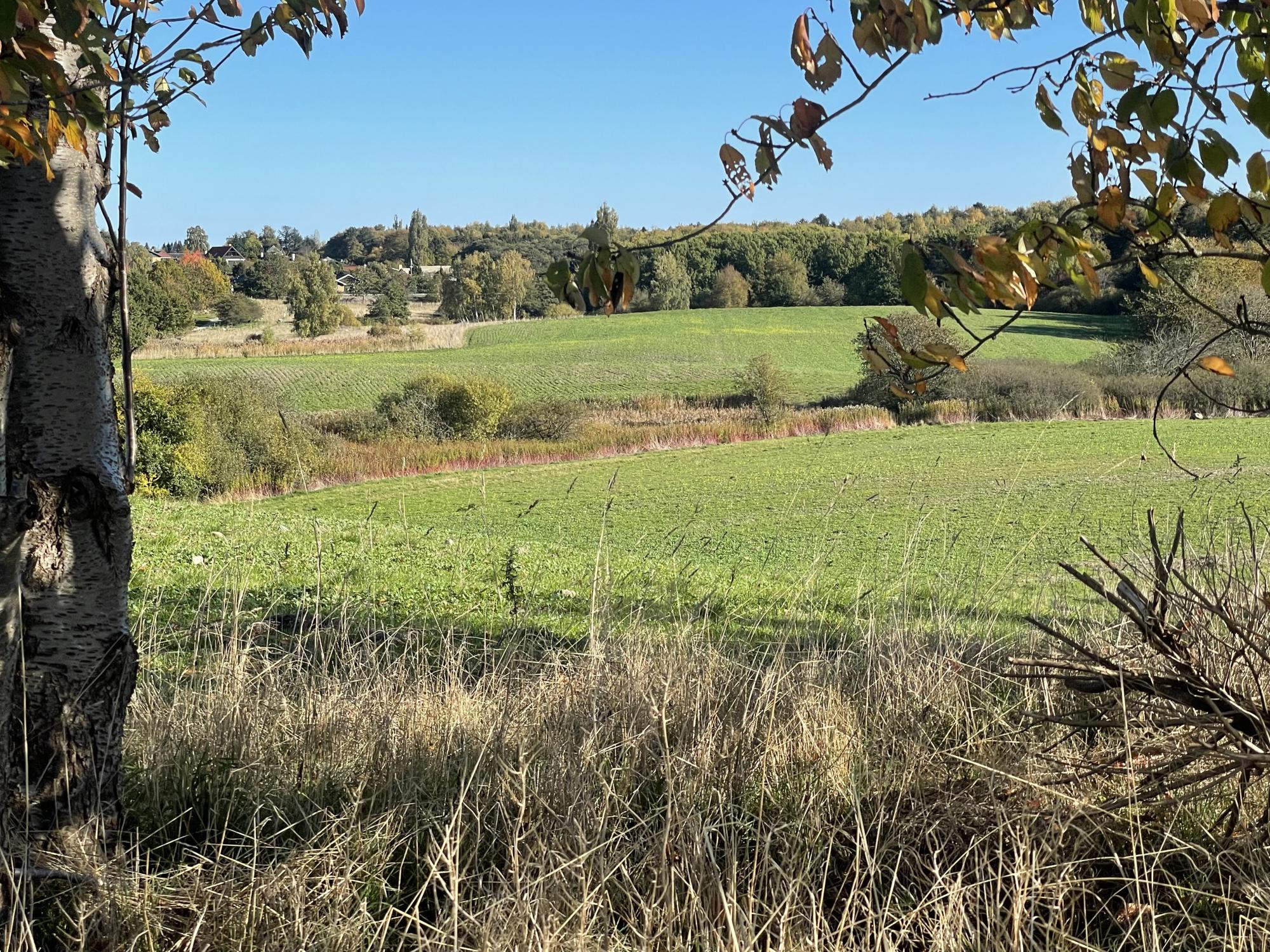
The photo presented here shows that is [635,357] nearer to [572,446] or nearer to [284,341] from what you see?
[284,341]

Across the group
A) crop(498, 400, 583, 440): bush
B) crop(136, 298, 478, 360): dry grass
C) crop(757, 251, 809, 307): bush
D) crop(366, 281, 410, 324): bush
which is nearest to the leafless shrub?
crop(498, 400, 583, 440): bush

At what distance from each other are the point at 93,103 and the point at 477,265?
95.4 metres

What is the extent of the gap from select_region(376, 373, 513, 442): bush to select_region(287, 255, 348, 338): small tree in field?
43246 millimetres

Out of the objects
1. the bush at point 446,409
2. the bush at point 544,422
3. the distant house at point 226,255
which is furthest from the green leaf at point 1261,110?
the distant house at point 226,255

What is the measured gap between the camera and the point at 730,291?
302ft

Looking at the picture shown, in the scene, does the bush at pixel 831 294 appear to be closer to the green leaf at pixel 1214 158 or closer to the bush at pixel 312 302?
the bush at pixel 312 302

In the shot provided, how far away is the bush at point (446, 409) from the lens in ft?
126

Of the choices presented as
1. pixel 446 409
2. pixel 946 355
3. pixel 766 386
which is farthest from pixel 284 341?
pixel 946 355

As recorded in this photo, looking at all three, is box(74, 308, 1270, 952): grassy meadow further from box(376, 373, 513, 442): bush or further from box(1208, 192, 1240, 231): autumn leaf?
Result: box(376, 373, 513, 442): bush

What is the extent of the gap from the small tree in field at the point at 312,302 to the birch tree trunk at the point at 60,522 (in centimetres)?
8058

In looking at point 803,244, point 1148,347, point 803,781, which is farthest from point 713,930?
point 803,244

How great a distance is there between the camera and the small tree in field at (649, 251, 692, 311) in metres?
88.3

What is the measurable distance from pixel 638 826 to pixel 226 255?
5255 inches

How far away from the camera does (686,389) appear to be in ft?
171
